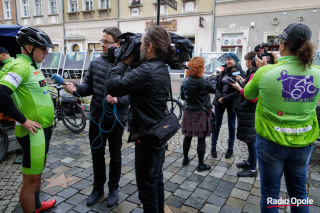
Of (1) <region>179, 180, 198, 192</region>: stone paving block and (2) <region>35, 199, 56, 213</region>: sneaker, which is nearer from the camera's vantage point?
(2) <region>35, 199, 56, 213</region>: sneaker

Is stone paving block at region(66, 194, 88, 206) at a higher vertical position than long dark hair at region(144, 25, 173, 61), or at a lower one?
lower

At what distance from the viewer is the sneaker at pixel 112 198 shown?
266 cm

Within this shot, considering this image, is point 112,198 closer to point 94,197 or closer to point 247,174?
point 94,197

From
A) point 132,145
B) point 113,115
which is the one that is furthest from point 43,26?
point 113,115

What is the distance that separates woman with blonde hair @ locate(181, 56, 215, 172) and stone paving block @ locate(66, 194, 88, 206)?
1748mm

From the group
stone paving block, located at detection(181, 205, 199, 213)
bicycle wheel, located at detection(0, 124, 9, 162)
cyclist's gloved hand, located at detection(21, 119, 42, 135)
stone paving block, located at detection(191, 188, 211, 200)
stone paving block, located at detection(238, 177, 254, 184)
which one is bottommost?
stone paving block, located at detection(238, 177, 254, 184)

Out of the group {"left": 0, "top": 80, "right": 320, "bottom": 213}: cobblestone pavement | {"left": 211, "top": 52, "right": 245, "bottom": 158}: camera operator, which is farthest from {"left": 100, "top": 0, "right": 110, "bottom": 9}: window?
{"left": 211, "top": 52, "right": 245, "bottom": 158}: camera operator

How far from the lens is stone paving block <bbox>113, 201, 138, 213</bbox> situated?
2617 millimetres

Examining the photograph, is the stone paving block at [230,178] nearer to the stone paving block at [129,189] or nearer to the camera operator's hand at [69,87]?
the stone paving block at [129,189]

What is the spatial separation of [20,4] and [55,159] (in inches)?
961

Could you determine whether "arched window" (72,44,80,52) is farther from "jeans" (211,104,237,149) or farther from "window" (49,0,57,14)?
"jeans" (211,104,237,149)

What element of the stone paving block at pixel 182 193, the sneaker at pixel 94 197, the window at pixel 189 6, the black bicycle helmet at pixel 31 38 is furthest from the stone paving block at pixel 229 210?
the window at pixel 189 6

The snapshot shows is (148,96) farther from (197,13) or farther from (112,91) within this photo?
(197,13)

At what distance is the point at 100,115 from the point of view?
→ 8.65 ft
